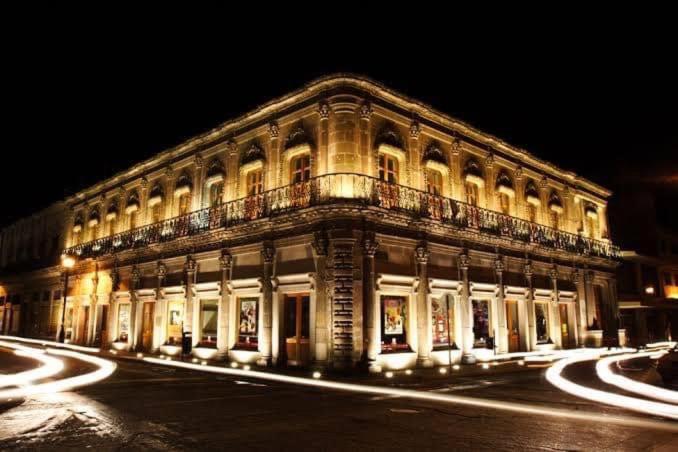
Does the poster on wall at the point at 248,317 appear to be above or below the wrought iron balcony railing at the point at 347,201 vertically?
below

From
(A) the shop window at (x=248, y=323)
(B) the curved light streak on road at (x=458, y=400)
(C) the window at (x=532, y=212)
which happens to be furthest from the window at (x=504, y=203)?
(B) the curved light streak on road at (x=458, y=400)

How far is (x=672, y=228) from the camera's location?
41000 millimetres

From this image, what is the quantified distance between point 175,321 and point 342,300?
1036cm

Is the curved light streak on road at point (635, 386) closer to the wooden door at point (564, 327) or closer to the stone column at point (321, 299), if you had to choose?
the stone column at point (321, 299)

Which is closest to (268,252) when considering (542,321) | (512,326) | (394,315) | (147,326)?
(394,315)

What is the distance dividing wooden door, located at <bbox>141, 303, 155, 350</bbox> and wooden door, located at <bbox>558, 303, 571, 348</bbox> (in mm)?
20248

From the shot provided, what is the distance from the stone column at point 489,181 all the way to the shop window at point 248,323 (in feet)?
36.7

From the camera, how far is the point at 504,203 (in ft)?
74.1

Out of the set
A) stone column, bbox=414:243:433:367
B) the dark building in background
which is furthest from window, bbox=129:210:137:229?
the dark building in background

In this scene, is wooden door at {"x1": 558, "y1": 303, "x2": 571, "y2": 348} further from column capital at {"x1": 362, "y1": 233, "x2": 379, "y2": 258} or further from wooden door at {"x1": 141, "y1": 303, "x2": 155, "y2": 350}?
wooden door at {"x1": 141, "y1": 303, "x2": 155, "y2": 350}

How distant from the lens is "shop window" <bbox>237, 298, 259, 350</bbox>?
1792cm

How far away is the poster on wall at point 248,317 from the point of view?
18038mm

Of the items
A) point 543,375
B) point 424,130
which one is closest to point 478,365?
point 543,375

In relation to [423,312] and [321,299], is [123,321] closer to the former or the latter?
[321,299]
